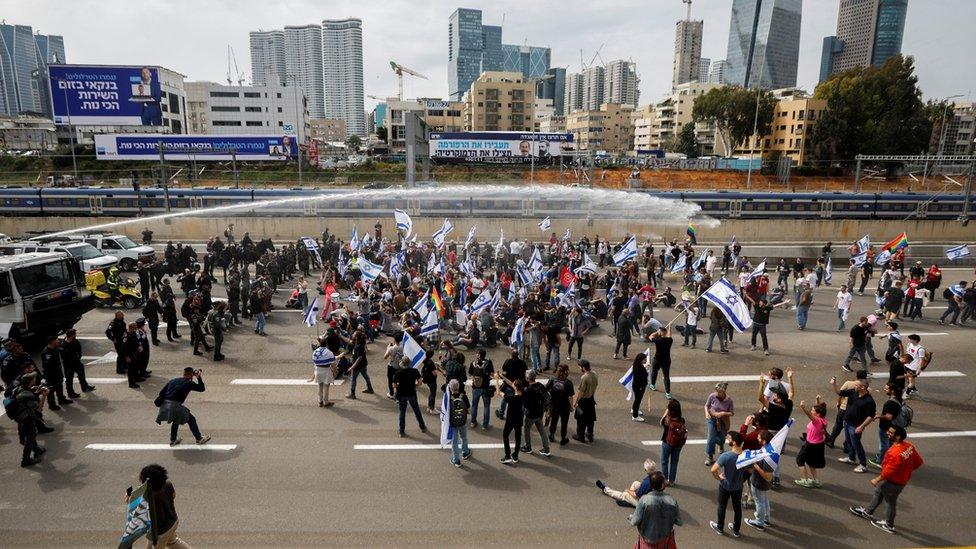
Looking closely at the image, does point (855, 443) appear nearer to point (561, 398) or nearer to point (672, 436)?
point (672, 436)

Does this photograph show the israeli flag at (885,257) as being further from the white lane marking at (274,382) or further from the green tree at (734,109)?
the green tree at (734,109)

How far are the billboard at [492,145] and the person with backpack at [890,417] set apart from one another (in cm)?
5924

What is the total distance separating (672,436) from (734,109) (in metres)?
76.5

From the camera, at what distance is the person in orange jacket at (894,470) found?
6723 millimetres

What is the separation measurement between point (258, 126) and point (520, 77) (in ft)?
171

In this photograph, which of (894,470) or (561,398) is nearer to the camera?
(894,470)

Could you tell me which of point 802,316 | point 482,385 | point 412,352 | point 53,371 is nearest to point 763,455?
point 482,385

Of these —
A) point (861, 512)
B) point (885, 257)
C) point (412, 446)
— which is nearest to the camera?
point (861, 512)

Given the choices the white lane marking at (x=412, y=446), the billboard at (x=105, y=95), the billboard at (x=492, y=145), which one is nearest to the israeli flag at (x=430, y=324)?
the white lane marking at (x=412, y=446)

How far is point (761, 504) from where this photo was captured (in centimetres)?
704

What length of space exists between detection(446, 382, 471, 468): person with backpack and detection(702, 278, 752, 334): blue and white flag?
603 centimetres

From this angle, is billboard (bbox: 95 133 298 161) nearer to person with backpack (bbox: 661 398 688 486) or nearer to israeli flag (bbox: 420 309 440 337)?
israeli flag (bbox: 420 309 440 337)

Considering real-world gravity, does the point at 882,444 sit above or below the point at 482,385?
below

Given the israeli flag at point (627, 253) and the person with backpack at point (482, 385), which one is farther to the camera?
the israeli flag at point (627, 253)
